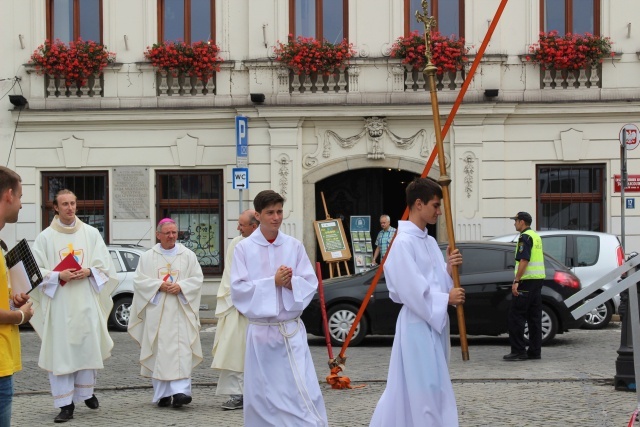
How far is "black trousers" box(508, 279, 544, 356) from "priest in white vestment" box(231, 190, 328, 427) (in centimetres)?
697

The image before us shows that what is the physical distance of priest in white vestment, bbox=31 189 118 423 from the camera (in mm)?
10875

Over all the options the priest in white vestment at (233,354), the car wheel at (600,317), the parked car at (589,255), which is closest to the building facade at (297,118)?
the parked car at (589,255)

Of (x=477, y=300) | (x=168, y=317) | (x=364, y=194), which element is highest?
(x=364, y=194)

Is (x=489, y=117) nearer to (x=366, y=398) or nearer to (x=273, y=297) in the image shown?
(x=366, y=398)

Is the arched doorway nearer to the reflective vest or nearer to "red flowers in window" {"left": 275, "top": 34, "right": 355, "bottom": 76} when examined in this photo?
"red flowers in window" {"left": 275, "top": 34, "right": 355, "bottom": 76}

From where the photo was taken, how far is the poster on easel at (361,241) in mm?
24906

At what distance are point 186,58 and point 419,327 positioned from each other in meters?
17.5

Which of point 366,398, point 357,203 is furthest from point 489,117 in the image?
point 366,398

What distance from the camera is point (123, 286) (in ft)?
66.5

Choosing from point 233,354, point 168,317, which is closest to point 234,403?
point 233,354

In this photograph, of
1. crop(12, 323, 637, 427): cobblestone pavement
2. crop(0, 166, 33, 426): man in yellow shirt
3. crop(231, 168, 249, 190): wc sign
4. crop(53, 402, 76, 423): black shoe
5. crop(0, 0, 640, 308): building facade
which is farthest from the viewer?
crop(0, 0, 640, 308): building facade

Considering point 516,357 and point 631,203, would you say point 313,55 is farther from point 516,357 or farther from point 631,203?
point 516,357

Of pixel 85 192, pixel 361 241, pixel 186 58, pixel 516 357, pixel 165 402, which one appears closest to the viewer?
pixel 165 402

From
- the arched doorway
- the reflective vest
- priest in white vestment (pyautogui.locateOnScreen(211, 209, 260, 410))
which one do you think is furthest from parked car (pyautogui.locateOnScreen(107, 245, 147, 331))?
priest in white vestment (pyautogui.locateOnScreen(211, 209, 260, 410))
